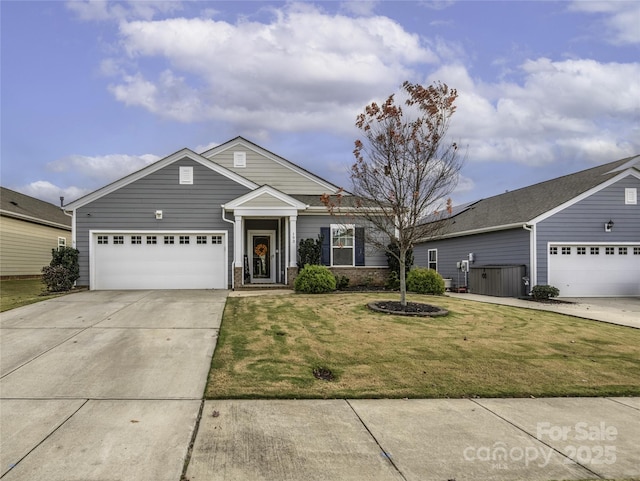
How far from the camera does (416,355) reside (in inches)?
297

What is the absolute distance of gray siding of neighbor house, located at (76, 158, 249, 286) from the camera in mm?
15891

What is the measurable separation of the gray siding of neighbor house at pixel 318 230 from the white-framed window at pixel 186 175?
444cm

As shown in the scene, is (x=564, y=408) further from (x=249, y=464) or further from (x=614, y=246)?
(x=614, y=246)

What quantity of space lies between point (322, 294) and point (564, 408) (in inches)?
377


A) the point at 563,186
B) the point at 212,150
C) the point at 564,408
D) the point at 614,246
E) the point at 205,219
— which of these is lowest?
the point at 564,408

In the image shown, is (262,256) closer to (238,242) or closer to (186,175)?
(238,242)

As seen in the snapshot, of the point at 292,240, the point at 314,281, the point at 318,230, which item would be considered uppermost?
the point at 318,230

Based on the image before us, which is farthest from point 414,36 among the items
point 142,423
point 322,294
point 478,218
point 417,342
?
point 142,423

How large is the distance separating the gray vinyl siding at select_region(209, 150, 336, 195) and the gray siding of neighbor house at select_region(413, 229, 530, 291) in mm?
8119

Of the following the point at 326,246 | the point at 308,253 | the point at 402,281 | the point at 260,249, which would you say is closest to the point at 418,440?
the point at 402,281

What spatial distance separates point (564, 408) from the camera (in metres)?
5.43

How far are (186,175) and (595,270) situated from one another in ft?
56.3

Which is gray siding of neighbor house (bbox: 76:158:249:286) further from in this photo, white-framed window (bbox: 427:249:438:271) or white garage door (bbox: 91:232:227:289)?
white-framed window (bbox: 427:249:438:271)

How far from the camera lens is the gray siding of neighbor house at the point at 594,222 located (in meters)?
17.4
